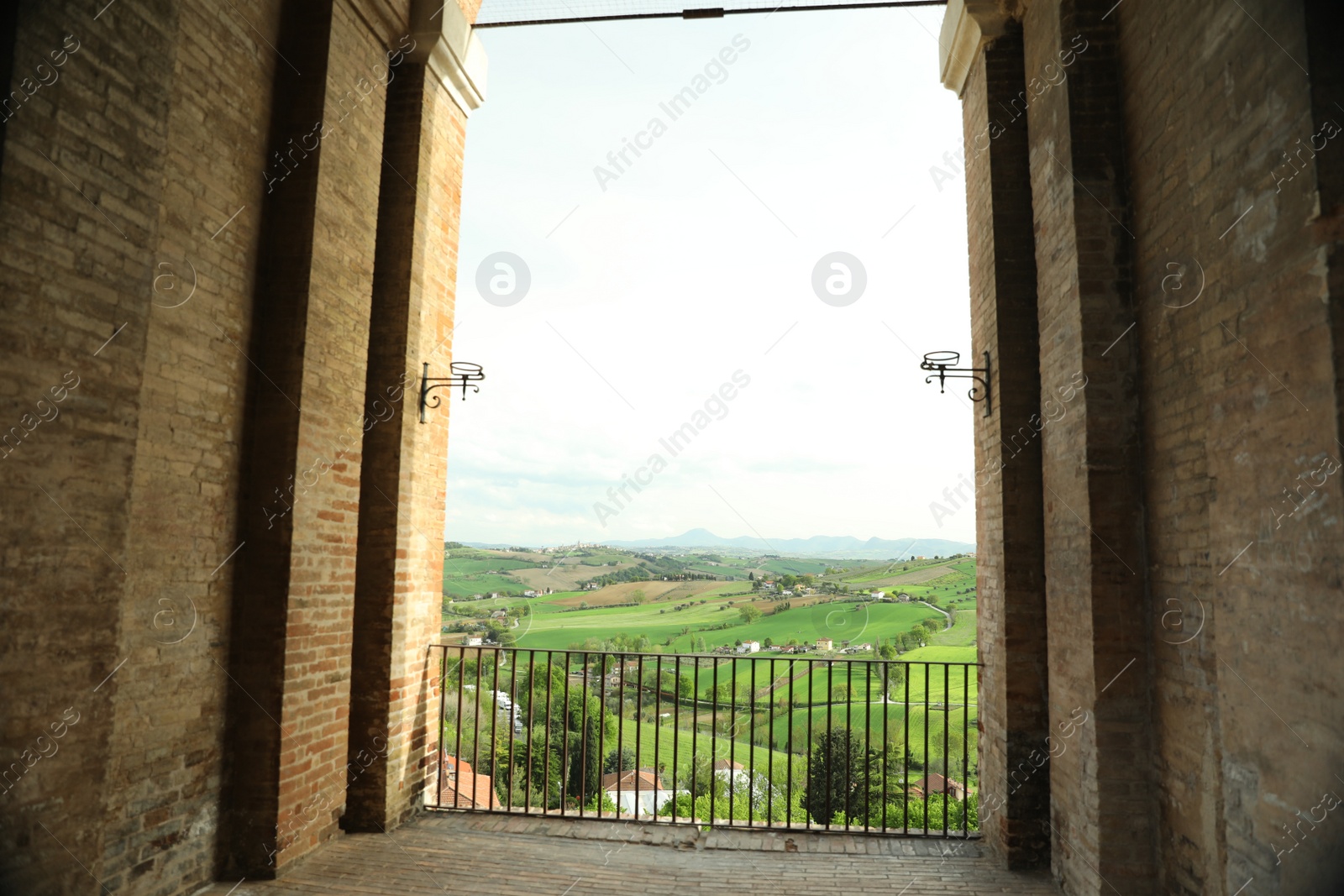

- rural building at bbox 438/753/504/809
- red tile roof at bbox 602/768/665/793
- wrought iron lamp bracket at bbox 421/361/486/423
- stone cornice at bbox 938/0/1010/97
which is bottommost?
red tile roof at bbox 602/768/665/793

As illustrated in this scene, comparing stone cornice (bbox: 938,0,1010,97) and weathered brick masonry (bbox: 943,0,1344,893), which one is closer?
weathered brick masonry (bbox: 943,0,1344,893)

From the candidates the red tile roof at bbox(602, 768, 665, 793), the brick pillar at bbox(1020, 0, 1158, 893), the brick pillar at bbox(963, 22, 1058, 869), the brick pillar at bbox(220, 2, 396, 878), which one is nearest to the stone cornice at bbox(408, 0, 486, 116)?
the brick pillar at bbox(220, 2, 396, 878)

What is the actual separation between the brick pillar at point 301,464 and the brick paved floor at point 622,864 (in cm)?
43

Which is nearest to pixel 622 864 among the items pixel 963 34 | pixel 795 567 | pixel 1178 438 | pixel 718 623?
pixel 718 623

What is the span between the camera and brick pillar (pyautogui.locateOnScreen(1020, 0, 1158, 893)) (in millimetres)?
4078

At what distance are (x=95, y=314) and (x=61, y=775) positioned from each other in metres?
2.16

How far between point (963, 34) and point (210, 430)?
20.9 feet

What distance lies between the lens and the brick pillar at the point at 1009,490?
5.05m

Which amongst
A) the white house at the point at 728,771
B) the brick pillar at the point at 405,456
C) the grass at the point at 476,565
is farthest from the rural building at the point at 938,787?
the grass at the point at 476,565

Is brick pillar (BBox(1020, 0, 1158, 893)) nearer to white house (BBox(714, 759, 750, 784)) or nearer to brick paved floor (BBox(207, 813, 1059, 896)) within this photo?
brick paved floor (BBox(207, 813, 1059, 896))

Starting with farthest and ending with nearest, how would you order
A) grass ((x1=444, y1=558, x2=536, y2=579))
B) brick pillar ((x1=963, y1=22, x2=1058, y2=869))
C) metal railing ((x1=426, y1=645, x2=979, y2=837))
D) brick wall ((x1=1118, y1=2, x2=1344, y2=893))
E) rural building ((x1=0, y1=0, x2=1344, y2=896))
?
grass ((x1=444, y1=558, x2=536, y2=579)) → metal railing ((x1=426, y1=645, x2=979, y2=837)) → brick pillar ((x1=963, y1=22, x2=1058, y2=869)) → rural building ((x1=0, y1=0, x2=1344, y2=896)) → brick wall ((x1=1118, y1=2, x2=1344, y2=893))

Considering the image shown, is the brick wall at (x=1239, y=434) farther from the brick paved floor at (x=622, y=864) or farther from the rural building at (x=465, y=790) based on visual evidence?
the rural building at (x=465, y=790)

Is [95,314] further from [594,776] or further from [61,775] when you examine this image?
[594,776]

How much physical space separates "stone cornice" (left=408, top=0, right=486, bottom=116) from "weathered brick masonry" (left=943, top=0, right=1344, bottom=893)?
437cm
